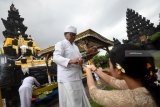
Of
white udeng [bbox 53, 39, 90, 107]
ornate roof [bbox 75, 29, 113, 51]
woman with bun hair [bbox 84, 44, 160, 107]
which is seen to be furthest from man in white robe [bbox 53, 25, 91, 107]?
ornate roof [bbox 75, 29, 113, 51]

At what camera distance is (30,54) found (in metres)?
14.2

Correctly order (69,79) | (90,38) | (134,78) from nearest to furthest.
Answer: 1. (134,78)
2. (69,79)
3. (90,38)

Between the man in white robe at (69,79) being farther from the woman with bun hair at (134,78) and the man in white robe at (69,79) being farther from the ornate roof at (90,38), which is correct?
the ornate roof at (90,38)

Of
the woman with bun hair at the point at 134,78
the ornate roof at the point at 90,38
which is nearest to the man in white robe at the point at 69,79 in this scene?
the woman with bun hair at the point at 134,78

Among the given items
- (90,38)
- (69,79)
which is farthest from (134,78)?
(90,38)

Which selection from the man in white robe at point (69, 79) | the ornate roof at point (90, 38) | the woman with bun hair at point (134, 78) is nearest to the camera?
the woman with bun hair at point (134, 78)

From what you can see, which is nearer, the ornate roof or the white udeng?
the white udeng

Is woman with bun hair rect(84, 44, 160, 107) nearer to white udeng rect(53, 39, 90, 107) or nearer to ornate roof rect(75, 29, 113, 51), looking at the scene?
white udeng rect(53, 39, 90, 107)

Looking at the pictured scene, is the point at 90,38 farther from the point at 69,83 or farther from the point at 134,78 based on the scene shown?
the point at 134,78

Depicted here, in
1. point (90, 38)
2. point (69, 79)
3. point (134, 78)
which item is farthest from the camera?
point (90, 38)

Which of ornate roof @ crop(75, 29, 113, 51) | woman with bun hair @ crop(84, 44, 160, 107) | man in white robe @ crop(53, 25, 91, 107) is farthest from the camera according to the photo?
ornate roof @ crop(75, 29, 113, 51)

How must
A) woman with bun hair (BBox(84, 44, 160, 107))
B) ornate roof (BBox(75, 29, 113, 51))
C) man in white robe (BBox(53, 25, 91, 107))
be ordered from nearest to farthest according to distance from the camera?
woman with bun hair (BBox(84, 44, 160, 107)), man in white robe (BBox(53, 25, 91, 107)), ornate roof (BBox(75, 29, 113, 51))

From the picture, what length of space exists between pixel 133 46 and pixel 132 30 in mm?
64349

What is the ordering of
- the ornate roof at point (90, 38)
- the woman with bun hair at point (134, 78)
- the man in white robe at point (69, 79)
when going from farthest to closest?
the ornate roof at point (90, 38) < the man in white robe at point (69, 79) < the woman with bun hair at point (134, 78)
